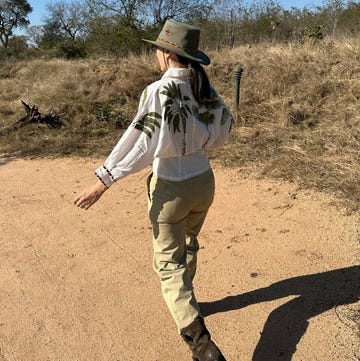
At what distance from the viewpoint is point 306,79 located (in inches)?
308

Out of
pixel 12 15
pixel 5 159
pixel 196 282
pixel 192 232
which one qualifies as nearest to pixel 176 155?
pixel 192 232

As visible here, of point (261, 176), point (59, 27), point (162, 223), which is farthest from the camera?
point (59, 27)

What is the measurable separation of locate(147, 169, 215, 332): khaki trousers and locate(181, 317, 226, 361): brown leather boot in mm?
32

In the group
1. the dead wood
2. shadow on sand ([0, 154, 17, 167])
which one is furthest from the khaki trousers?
the dead wood

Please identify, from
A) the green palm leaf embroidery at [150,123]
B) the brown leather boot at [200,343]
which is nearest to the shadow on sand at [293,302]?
the brown leather boot at [200,343]

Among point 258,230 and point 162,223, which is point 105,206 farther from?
point 162,223

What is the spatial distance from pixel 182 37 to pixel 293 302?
1895 mm

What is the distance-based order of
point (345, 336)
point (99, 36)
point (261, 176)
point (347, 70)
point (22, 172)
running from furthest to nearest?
point (99, 36)
point (347, 70)
point (22, 172)
point (261, 176)
point (345, 336)

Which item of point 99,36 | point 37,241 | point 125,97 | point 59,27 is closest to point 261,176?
point 37,241

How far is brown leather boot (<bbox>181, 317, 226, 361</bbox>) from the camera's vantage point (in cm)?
217

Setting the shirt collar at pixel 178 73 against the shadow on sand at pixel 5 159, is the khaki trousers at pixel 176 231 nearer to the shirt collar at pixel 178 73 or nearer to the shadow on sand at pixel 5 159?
the shirt collar at pixel 178 73

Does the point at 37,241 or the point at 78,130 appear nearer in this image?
the point at 37,241

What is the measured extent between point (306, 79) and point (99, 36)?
490 inches

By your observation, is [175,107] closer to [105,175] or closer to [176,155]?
[176,155]
